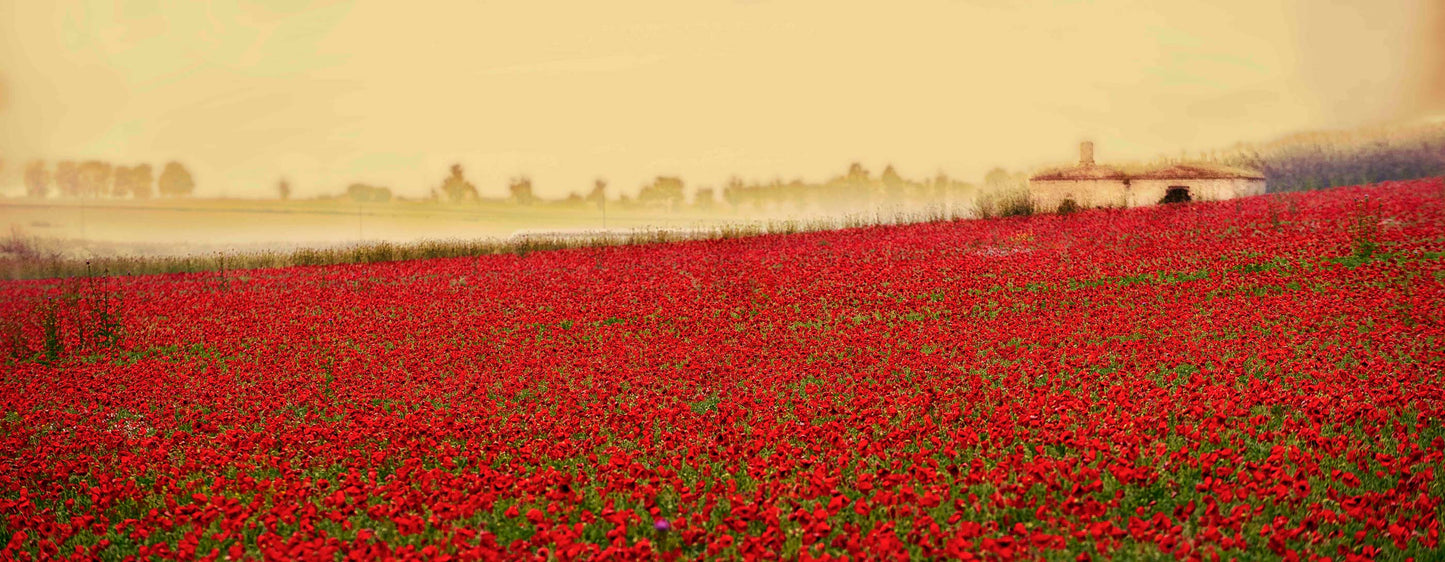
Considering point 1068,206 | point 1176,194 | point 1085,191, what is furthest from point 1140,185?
point 1068,206

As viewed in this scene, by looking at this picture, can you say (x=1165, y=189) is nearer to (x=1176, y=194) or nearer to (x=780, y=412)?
(x=1176, y=194)

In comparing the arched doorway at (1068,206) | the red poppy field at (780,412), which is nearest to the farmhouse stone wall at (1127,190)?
the arched doorway at (1068,206)

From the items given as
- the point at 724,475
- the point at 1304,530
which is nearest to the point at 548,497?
the point at 724,475

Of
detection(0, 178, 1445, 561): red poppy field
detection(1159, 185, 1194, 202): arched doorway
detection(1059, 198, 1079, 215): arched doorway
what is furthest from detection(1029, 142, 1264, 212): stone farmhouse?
detection(0, 178, 1445, 561): red poppy field

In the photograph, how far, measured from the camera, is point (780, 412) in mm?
8070

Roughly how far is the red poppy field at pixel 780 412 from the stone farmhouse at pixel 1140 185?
1283 centimetres

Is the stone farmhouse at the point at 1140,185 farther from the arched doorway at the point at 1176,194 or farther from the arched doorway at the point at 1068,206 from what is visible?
the arched doorway at the point at 1068,206

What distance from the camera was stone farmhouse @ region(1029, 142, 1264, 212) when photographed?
30.1 meters

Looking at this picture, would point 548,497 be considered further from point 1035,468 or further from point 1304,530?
point 1304,530

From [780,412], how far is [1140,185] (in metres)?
26.2

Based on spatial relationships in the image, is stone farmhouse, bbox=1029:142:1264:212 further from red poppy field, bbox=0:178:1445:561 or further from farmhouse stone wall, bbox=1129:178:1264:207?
red poppy field, bbox=0:178:1445:561

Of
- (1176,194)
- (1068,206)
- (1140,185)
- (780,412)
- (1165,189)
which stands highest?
(1140,185)

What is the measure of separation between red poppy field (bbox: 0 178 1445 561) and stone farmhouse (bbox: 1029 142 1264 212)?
42.1 feet

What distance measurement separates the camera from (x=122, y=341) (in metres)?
13.8
